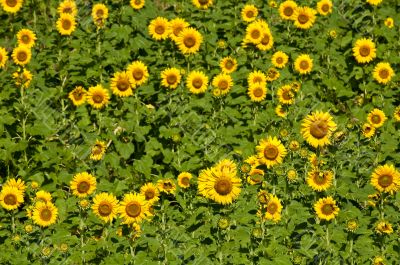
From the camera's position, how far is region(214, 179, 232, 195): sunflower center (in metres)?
5.82

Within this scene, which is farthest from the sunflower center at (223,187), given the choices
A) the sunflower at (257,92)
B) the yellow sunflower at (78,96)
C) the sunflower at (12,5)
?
the sunflower at (12,5)

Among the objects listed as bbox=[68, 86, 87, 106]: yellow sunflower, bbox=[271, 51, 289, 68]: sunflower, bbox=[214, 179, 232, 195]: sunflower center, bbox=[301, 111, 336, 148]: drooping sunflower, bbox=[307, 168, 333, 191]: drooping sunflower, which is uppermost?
bbox=[301, 111, 336, 148]: drooping sunflower

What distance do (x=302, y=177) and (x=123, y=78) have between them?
9.42 feet

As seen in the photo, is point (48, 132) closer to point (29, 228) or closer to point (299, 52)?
point (29, 228)

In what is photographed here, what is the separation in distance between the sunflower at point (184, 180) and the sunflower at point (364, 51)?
350 cm

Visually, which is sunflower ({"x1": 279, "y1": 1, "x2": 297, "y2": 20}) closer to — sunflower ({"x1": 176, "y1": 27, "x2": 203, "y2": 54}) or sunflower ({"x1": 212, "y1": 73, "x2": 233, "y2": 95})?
sunflower ({"x1": 176, "y1": 27, "x2": 203, "y2": 54})

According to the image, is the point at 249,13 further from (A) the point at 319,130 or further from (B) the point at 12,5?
(A) the point at 319,130

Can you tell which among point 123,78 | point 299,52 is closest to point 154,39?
point 123,78

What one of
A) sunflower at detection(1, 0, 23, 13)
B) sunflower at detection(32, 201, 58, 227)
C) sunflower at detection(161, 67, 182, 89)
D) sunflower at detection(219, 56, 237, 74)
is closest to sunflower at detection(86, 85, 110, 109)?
sunflower at detection(161, 67, 182, 89)

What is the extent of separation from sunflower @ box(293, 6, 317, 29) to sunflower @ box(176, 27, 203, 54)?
1559mm

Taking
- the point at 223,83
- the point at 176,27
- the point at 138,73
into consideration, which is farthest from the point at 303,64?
the point at 138,73

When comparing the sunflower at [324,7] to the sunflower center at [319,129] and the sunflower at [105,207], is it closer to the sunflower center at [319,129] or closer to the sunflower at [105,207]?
the sunflower center at [319,129]

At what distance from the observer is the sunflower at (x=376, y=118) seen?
766 centimetres

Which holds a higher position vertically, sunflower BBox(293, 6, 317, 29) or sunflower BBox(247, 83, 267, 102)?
sunflower BBox(293, 6, 317, 29)
